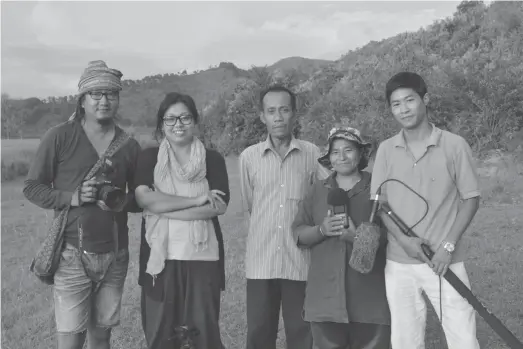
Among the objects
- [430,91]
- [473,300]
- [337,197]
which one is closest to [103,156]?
[337,197]

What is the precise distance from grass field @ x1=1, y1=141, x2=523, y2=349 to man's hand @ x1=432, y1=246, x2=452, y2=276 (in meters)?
1.75

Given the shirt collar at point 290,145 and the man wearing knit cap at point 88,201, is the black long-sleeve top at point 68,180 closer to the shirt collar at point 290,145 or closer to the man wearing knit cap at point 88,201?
the man wearing knit cap at point 88,201

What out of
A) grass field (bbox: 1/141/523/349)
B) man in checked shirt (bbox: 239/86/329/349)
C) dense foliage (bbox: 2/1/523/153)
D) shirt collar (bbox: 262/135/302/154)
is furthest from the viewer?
dense foliage (bbox: 2/1/523/153)

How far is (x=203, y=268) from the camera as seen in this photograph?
10.7 feet

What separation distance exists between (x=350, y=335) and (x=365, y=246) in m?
0.65

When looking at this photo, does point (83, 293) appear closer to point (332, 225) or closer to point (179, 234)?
point (179, 234)

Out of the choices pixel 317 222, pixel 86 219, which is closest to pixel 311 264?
pixel 317 222

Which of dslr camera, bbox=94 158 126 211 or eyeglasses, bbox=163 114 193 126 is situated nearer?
dslr camera, bbox=94 158 126 211

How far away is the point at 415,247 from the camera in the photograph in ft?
9.51

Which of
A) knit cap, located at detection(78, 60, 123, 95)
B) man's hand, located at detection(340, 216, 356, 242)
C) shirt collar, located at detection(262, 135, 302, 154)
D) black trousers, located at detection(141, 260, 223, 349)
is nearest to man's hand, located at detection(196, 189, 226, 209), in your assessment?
black trousers, located at detection(141, 260, 223, 349)

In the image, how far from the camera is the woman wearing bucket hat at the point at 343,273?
3141 millimetres

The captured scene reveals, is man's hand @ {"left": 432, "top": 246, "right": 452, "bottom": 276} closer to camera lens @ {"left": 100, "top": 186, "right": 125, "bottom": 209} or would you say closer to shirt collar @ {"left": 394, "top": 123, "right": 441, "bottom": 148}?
shirt collar @ {"left": 394, "top": 123, "right": 441, "bottom": 148}

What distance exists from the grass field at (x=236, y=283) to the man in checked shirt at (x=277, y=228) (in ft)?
3.83

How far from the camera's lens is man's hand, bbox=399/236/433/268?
9.48 ft
